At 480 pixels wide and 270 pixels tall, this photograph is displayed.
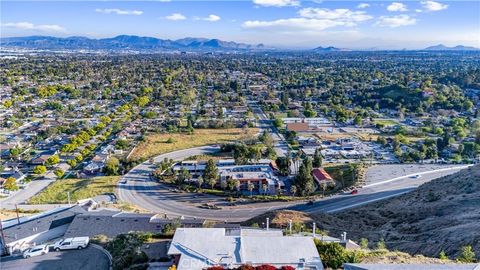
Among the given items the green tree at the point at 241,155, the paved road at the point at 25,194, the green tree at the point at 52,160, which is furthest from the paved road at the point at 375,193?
the green tree at the point at 52,160

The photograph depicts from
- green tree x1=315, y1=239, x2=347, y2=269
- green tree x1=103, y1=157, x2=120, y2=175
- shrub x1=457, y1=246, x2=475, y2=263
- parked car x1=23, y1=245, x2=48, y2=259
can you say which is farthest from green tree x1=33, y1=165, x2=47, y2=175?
shrub x1=457, y1=246, x2=475, y2=263

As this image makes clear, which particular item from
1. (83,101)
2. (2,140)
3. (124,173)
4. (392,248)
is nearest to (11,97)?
(83,101)

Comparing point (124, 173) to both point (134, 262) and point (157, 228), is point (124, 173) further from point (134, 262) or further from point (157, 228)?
point (134, 262)

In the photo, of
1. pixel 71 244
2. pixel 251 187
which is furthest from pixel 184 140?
pixel 71 244

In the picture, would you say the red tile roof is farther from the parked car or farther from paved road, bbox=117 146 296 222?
the parked car

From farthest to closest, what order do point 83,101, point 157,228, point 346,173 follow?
point 83,101, point 346,173, point 157,228
